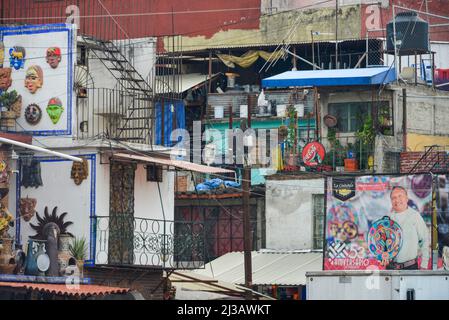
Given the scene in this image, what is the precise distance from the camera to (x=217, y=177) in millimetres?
47594

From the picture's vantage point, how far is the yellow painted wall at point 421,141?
46.1 meters

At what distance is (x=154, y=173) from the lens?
1432 inches

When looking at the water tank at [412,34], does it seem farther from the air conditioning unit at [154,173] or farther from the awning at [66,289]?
the awning at [66,289]

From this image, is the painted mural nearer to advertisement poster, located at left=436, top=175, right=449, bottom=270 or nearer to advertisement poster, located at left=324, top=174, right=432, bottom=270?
Result: advertisement poster, located at left=324, top=174, right=432, bottom=270

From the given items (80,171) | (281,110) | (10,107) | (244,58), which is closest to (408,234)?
(281,110)

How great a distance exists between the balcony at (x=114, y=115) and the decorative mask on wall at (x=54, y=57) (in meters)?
0.96

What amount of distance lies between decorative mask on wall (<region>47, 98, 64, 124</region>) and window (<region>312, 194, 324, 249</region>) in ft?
39.6

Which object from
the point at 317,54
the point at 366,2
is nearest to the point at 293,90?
the point at 317,54

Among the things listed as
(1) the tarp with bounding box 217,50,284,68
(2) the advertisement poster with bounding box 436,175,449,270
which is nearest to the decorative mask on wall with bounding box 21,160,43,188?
(2) the advertisement poster with bounding box 436,175,449,270

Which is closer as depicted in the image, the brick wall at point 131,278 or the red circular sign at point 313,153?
the brick wall at point 131,278

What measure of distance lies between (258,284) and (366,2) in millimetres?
16934

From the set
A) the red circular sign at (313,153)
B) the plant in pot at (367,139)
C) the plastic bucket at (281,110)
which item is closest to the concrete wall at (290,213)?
the red circular sign at (313,153)

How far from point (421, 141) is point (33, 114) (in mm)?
16594

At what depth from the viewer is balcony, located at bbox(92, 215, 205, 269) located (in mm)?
33812
